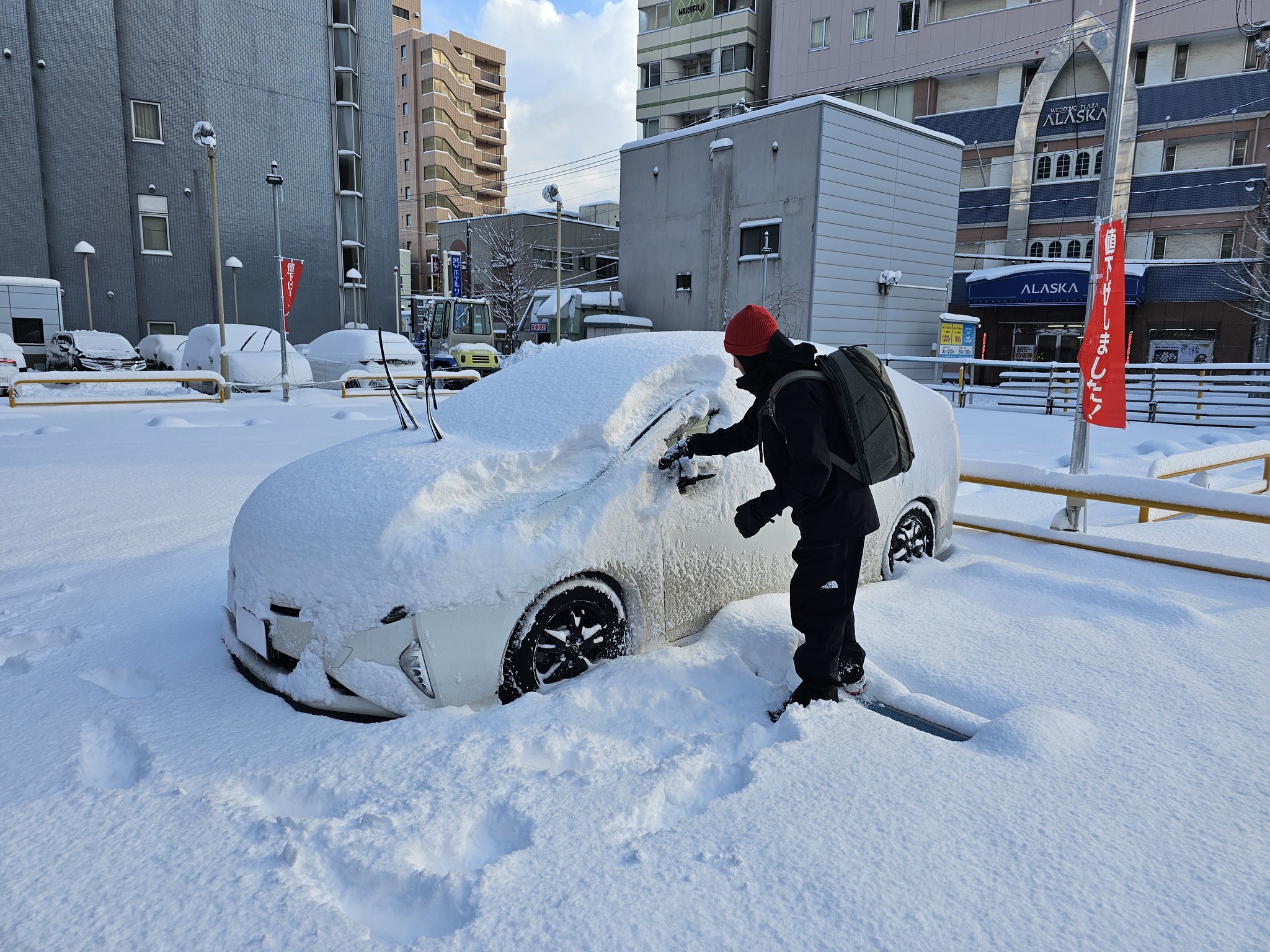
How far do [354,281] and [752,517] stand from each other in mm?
31888

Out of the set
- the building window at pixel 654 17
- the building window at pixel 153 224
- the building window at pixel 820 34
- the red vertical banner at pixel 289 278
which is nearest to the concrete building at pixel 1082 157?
the building window at pixel 820 34

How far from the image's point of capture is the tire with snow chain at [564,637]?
292 cm

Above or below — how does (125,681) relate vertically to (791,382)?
below

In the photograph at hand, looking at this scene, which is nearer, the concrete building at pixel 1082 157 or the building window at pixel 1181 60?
the concrete building at pixel 1082 157

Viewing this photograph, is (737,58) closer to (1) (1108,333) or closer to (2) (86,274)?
(2) (86,274)

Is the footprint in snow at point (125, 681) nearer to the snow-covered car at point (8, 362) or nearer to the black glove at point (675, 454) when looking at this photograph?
the black glove at point (675, 454)

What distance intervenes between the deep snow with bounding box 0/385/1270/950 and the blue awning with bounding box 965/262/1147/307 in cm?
2555

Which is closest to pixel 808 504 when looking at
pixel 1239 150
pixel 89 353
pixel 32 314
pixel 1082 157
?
pixel 89 353

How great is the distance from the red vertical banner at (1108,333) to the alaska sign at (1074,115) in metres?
29.3

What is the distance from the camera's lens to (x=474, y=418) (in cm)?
386

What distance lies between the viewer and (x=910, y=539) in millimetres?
4586

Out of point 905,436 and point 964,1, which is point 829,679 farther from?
point 964,1

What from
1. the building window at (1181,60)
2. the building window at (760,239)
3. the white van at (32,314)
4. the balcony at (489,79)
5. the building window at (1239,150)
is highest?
the balcony at (489,79)

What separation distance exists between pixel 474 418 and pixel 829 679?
2152 millimetres
